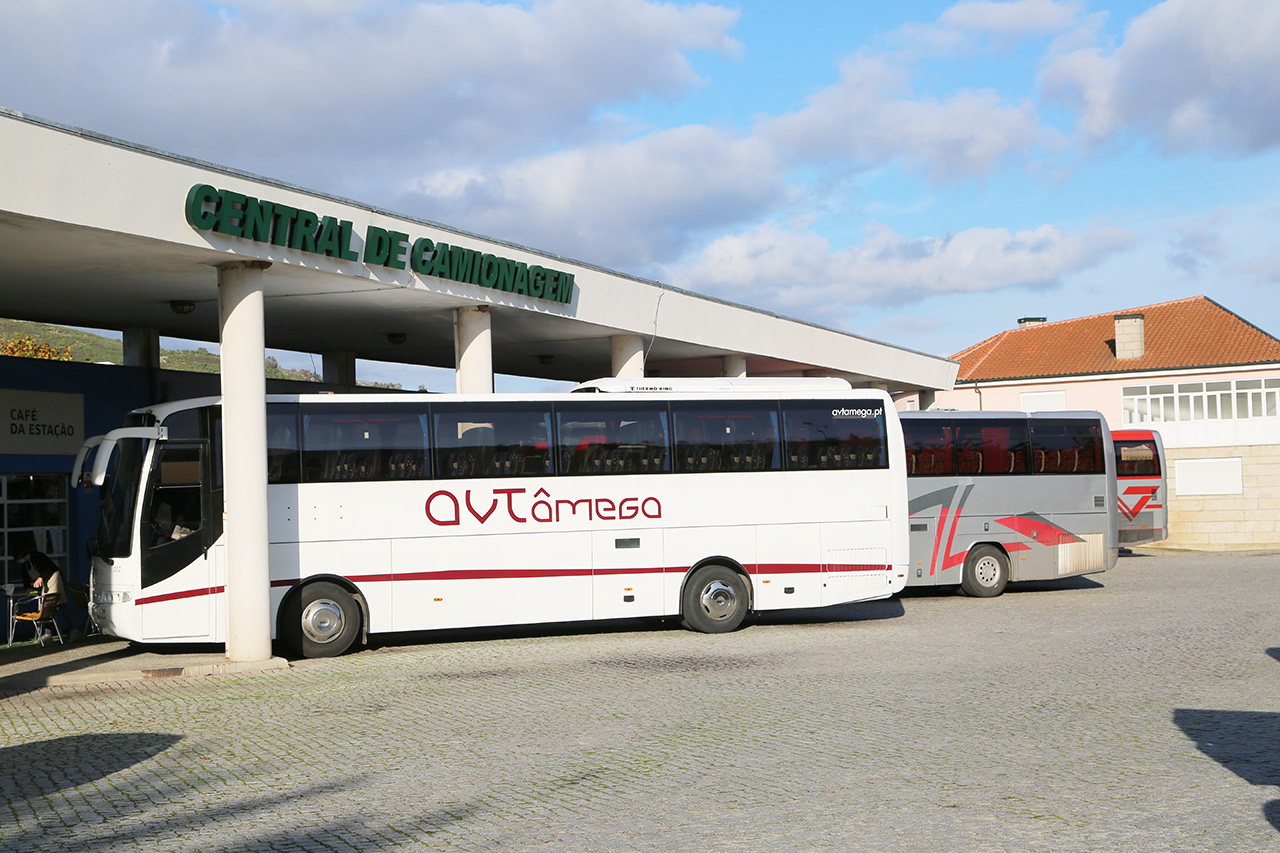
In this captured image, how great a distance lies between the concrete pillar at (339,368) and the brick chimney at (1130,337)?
32.5 meters

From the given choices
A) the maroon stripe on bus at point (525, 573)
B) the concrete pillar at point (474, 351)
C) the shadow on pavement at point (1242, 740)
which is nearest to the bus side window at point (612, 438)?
the maroon stripe on bus at point (525, 573)

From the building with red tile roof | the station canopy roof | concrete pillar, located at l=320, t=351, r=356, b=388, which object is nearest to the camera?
the station canopy roof

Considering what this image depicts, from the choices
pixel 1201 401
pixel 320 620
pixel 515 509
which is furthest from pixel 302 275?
pixel 1201 401

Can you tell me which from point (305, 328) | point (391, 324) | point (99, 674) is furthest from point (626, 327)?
point (99, 674)

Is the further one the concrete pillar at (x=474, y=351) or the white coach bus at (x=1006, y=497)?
the white coach bus at (x=1006, y=497)

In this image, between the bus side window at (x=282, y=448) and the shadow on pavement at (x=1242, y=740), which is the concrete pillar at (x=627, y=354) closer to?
the bus side window at (x=282, y=448)

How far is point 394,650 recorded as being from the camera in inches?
595

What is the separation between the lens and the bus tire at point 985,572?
2047cm

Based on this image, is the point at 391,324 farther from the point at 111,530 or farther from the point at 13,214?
the point at 13,214

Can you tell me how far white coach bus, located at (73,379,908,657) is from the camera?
1379cm

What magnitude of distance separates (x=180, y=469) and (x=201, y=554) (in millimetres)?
1063

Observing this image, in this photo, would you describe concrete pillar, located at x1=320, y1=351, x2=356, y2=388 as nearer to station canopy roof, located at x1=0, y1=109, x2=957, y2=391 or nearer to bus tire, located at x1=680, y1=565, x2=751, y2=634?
station canopy roof, located at x1=0, y1=109, x2=957, y2=391

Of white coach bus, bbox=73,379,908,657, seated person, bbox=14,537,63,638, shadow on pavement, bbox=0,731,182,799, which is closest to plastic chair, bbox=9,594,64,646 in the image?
seated person, bbox=14,537,63,638

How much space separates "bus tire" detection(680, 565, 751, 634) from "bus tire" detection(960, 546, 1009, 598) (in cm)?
625
